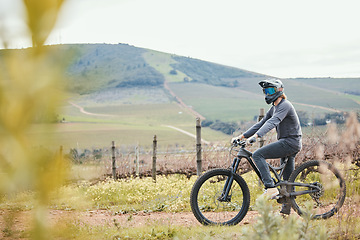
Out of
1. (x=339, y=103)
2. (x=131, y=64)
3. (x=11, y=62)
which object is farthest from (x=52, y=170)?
(x=131, y=64)

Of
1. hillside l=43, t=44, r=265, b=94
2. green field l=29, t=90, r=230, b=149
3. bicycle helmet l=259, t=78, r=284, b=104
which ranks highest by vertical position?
hillside l=43, t=44, r=265, b=94

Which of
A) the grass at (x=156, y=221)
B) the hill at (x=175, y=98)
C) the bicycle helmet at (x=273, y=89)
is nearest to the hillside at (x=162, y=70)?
the hill at (x=175, y=98)

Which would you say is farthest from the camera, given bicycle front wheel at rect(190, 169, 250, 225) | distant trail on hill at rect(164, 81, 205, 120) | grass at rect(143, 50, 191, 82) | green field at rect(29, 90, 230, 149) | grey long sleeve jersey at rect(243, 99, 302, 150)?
grass at rect(143, 50, 191, 82)

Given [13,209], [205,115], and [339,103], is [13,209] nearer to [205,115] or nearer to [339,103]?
[339,103]

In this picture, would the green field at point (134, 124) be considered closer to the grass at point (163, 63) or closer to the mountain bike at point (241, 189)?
the grass at point (163, 63)

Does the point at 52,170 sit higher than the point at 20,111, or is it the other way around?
the point at 20,111

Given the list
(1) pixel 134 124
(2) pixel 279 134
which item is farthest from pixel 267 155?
(1) pixel 134 124

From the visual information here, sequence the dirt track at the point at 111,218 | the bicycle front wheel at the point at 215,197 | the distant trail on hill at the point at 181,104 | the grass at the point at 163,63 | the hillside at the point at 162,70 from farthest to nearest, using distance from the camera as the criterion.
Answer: the grass at the point at 163,63 < the hillside at the point at 162,70 < the distant trail on hill at the point at 181,104 < the bicycle front wheel at the point at 215,197 < the dirt track at the point at 111,218

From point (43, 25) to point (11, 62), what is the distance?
0.56ft

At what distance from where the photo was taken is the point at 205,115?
308ft

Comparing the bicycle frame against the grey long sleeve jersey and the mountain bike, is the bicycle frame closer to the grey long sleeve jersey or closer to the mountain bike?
the mountain bike

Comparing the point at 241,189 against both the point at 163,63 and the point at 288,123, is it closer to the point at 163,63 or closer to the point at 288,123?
the point at 288,123

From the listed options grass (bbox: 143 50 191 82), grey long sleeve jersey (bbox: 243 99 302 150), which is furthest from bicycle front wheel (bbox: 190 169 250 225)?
grass (bbox: 143 50 191 82)

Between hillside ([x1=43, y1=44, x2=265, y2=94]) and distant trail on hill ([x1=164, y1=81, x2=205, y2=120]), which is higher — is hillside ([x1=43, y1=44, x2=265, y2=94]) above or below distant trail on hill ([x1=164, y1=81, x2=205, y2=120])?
above
